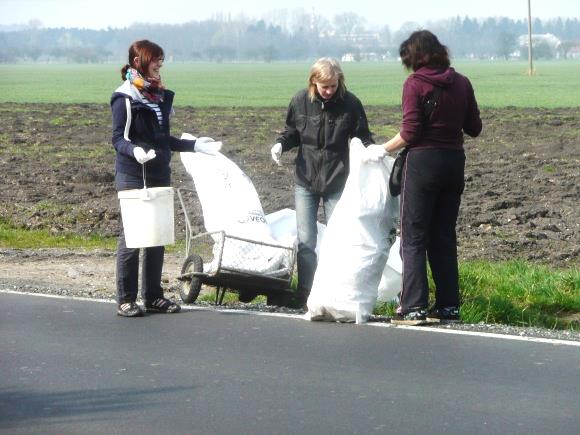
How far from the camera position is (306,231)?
978 centimetres

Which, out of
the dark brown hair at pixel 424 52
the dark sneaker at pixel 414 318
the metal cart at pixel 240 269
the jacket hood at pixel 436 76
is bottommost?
the dark sneaker at pixel 414 318

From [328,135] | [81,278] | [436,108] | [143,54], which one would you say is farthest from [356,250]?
[81,278]

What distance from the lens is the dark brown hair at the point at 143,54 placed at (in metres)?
9.01

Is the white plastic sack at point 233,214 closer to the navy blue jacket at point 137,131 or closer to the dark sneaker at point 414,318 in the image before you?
the navy blue jacket at point 137,131

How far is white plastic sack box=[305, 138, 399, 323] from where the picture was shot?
8914 mm

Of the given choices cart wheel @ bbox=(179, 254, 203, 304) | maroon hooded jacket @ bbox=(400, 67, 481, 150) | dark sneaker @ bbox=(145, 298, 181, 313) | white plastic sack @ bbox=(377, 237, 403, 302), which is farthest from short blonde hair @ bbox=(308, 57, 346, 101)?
dark sneaker @ bbox=(145, 298, 181, 313)

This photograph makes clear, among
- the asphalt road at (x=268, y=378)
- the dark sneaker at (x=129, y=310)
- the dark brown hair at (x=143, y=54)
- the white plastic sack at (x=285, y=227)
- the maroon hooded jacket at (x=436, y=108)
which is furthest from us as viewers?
the white plastic sack at (x=285, y=227)

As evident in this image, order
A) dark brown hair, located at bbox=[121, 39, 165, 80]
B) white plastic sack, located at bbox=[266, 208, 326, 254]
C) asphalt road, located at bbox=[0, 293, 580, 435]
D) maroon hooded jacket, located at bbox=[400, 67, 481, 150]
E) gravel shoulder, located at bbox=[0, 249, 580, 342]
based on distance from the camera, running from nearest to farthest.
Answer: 1. asphalt road, located at bbox=[0, 293, 580, 435]
2. maroon hooded jacket, located at bbox=[400, 67, 481, 150]
3. gravel shoulder, located at bbox=[0, 249, 580, 342]
4. dark brown hair, located at bbox=[121, 39, 165, 80]
5. white plastic sack, located at bbox=[266, 208, 326, 254]

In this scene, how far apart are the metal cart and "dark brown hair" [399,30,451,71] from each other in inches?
69.5

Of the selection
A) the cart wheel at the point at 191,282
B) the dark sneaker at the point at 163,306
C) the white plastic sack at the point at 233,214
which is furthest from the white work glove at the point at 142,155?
the cart wheel at the point at 191,282

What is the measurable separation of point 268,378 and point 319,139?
2754 millimetres

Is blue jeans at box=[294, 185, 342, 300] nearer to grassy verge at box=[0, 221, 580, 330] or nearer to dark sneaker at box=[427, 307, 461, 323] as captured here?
grassy verge at box=[0, 221, 580, 330]

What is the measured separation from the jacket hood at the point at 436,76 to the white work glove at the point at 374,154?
52 cm

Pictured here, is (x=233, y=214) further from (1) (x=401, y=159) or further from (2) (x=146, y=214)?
(1) (x=401, y=159)
